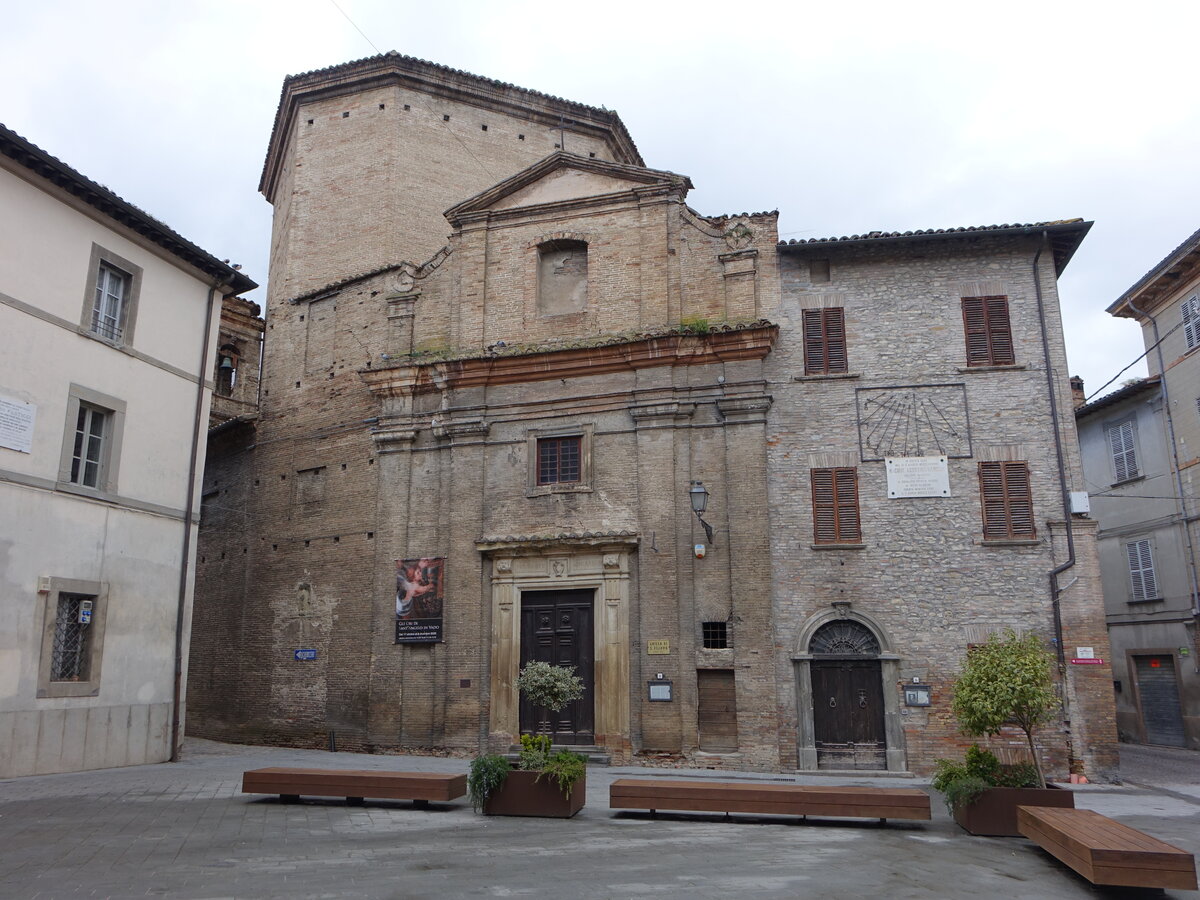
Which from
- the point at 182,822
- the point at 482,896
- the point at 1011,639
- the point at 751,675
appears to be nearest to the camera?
the point at 482,896

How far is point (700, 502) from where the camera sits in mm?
17484

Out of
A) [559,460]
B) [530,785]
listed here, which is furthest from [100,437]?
[530,785]

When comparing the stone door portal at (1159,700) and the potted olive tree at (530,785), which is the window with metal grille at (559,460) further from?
the stone door portal at (1159,700)

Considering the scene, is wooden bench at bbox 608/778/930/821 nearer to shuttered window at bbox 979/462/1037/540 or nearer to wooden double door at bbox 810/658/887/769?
wooden double door at bbox 810/658/887/769

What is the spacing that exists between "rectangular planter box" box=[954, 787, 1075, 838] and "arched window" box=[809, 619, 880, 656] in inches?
257

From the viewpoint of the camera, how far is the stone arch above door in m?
16.5

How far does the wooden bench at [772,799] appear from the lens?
10.5 metres

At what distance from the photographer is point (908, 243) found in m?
18.6

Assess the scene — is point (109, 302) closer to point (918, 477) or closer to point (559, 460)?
point (559, 460)

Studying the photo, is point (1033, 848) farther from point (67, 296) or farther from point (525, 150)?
point (525, 150)

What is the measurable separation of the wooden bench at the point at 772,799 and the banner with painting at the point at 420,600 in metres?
8.45

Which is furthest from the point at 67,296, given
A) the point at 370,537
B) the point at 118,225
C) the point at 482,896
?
the point at 482,896

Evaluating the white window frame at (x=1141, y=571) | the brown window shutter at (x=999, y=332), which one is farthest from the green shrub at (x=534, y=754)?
the white window frame at (x=1141, y=571)

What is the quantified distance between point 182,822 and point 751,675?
9.77 metres
